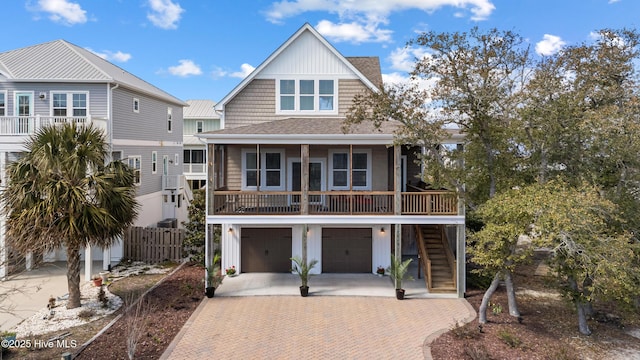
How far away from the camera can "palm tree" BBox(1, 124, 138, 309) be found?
36.0ft

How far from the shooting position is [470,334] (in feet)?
34.4

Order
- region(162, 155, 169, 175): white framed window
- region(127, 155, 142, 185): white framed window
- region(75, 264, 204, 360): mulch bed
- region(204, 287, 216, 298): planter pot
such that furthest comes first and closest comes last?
region(162, 155, 169, 175): white framed window, region(127, 155, 142, 185): white framed window, region(204, 287, 216, 298): planter pot, region(75, 264, 204, 360): mulch bed

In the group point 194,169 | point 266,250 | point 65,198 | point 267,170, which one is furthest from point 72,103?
point 194,169

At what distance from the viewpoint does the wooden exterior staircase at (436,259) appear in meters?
14.3

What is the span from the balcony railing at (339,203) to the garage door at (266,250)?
1256 millimetres

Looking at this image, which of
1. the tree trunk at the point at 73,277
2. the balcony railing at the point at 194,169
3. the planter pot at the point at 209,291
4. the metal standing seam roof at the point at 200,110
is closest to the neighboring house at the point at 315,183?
the planter pot at the point at 209,291

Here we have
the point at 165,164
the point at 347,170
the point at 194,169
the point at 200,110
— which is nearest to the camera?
the point at 347,170

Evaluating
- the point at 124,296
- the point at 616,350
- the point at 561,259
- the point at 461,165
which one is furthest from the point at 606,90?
the point at 124,296

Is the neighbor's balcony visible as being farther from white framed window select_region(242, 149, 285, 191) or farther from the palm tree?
the palm tree

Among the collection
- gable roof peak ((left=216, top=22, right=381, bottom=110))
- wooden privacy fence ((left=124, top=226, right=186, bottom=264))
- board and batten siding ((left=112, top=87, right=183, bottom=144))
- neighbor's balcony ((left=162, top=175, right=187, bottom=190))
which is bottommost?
wooden privacy fence ((left=124, top=226, right=186, bottom=264))

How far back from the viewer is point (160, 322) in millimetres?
11188

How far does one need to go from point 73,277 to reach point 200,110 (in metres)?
31.1

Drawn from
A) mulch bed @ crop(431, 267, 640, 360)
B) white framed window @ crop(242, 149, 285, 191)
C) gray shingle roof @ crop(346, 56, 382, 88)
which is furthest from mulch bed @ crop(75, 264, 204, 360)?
gray shingle roof @ crop(346, 56, 382, 88)

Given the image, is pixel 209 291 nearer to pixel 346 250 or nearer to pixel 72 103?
pixel 346 250
